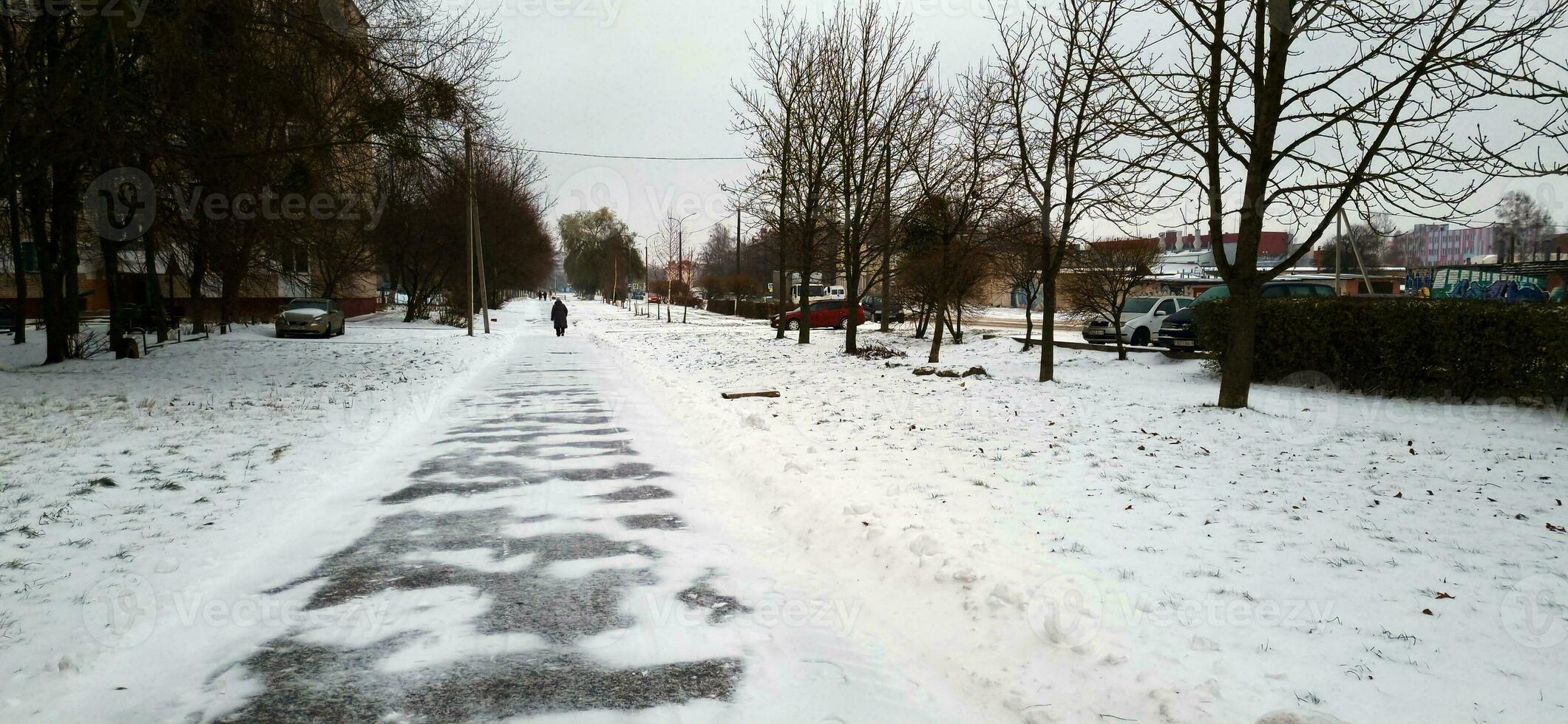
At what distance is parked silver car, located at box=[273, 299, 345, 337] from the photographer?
29109 mm

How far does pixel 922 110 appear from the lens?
21938 millimetres

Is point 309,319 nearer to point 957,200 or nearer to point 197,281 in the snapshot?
point 197,281

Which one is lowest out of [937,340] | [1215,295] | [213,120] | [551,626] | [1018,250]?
[551,626]

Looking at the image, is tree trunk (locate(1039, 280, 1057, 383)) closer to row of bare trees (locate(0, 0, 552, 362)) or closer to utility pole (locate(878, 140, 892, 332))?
utility pole (locate(878, 140, 892, 332))

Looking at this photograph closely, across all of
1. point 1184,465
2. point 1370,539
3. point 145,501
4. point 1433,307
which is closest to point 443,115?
point 145,501

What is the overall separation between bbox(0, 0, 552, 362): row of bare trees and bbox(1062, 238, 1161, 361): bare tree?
12.4 meters

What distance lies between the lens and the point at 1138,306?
2377 centimetres

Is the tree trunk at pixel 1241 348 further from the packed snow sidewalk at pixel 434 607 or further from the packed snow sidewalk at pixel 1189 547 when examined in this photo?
the packed snow sidewalk at pixel 434 607

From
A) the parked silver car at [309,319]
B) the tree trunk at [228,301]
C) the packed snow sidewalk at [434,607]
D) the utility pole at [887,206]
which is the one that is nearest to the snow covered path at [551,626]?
the packed snow sidewalk at [434,607]

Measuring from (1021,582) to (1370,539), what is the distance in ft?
7.48

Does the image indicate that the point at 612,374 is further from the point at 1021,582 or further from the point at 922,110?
the point at 1021,582

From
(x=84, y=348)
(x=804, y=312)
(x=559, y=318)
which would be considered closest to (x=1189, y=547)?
(x=84, y=348)

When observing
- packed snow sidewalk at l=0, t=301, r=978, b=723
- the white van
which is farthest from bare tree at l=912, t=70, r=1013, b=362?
the white van

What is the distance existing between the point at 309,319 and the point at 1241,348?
28329mm
